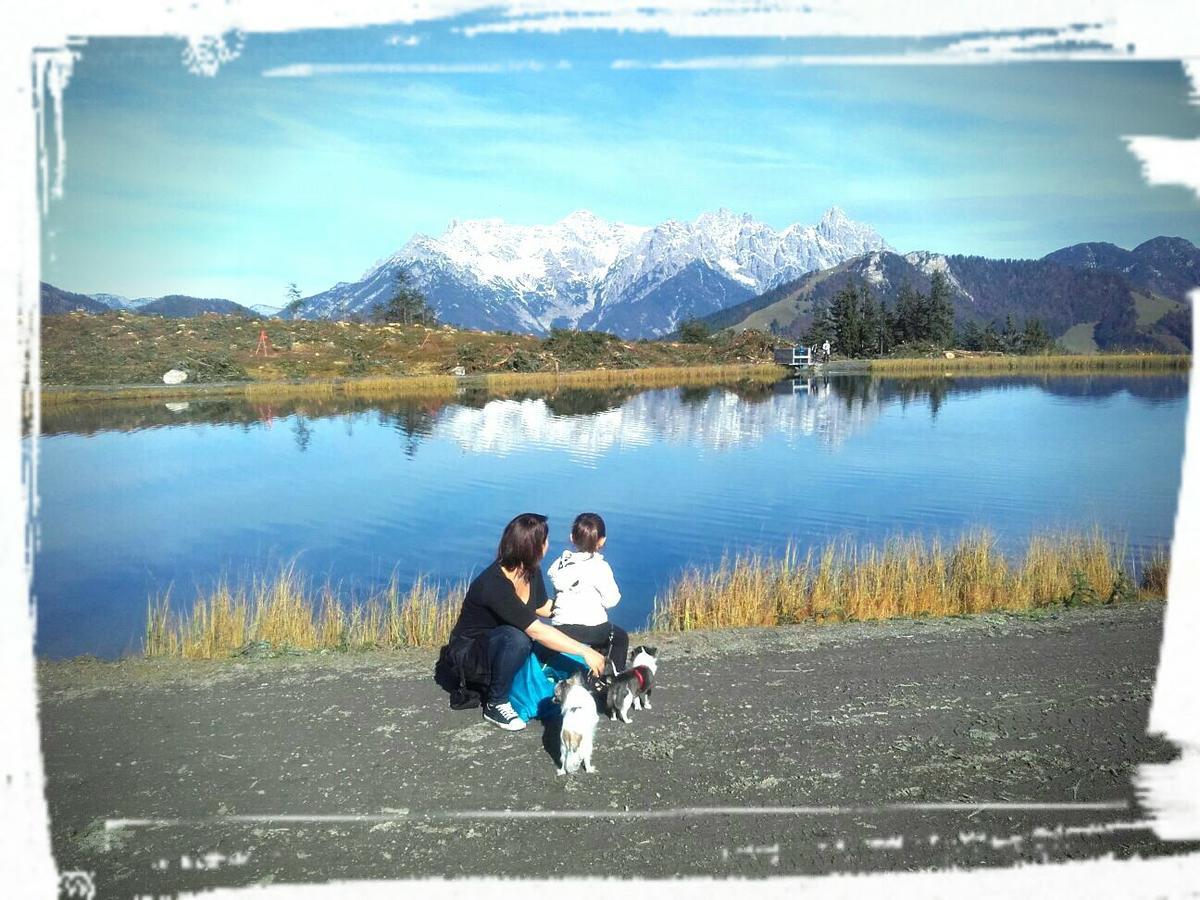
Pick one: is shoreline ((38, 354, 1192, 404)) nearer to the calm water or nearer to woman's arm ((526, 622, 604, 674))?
the calm water

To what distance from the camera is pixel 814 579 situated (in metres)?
10.8

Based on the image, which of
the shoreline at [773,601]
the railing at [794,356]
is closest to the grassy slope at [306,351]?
the railing at [794,356]

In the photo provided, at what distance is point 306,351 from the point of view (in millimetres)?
65625

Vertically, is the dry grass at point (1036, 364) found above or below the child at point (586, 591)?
above

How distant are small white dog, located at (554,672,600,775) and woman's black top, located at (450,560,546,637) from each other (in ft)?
2.35

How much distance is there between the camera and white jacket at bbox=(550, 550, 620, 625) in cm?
571

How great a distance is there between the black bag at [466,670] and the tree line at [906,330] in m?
94.9

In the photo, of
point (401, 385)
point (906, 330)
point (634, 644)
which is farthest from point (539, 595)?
point (906, 330)

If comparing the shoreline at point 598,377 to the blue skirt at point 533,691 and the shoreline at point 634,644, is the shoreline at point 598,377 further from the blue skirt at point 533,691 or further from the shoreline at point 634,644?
the blue skirt at point 533,691

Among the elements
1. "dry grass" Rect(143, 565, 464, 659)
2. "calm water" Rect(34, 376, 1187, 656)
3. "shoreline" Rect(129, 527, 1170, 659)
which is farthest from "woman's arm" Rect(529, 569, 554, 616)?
"calm water" Rect(34, 376, 1187, 656)

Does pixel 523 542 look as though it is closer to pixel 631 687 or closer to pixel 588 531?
pixel 588 531

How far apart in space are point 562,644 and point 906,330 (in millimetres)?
103394

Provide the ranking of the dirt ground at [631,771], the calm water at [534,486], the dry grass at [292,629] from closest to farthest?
the dirt ground at [631,771] < the dry grass at [292,629] < the calm water at [534,486]

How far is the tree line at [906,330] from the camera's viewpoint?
97438mm
